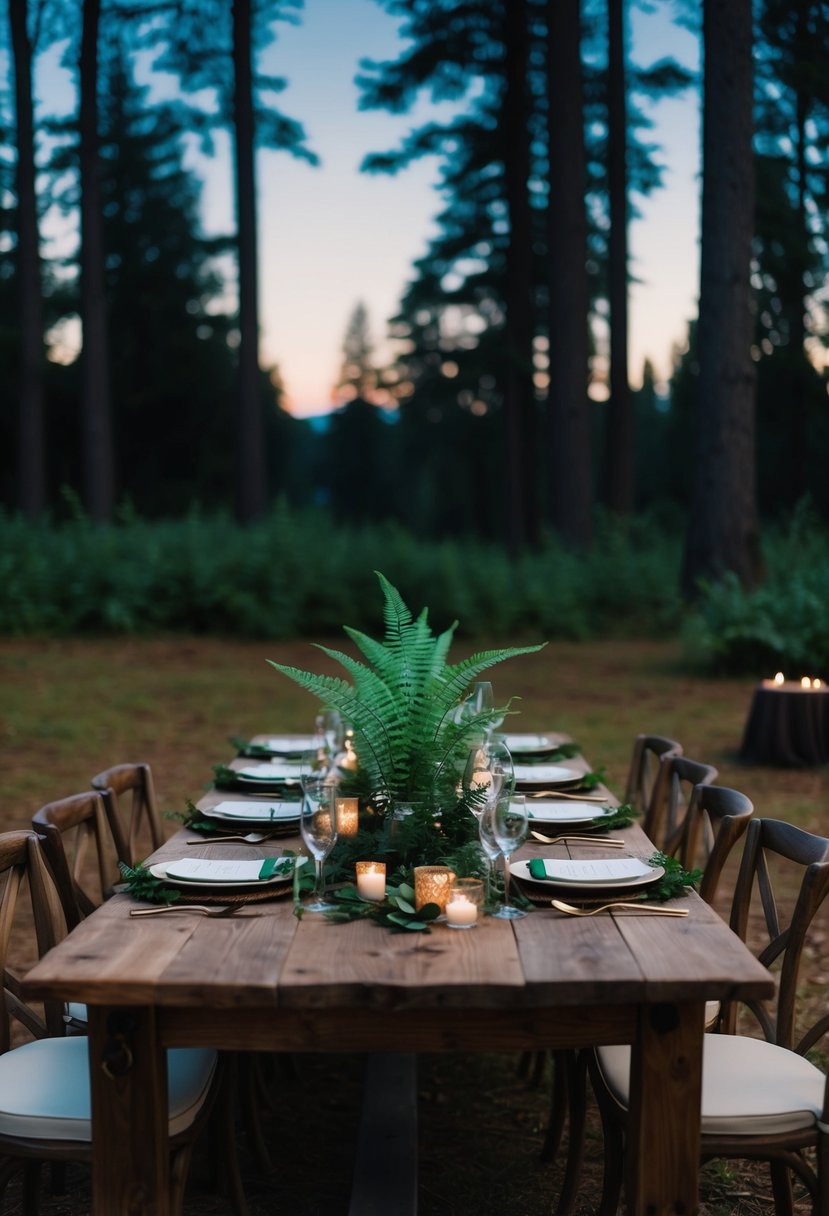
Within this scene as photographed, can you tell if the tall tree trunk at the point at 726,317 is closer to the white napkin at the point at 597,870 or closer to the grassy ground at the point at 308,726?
the grassy ground at the point at 308,726

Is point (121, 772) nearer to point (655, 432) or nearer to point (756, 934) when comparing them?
point (756, 934)

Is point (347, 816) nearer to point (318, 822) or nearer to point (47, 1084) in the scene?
point (318, 822)

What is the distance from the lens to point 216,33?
18891 mm

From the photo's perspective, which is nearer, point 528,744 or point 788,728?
point 528,744

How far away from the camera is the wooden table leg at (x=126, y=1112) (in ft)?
6.98

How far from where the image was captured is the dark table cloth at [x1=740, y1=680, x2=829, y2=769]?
7949mm

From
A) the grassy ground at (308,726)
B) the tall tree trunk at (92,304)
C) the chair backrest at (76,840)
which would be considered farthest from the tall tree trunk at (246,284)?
the chair backrest at (76,840)

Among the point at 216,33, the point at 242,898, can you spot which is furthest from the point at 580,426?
the point at 242,898

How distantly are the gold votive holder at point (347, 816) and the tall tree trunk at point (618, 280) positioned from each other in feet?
57.2

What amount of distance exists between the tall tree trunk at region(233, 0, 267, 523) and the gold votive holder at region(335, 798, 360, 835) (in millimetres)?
14930

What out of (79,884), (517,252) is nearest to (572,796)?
(79,884)

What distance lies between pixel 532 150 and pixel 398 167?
16.7ft

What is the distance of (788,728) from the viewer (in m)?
7.97

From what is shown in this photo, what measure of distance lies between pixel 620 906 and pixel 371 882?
0.53 meters
